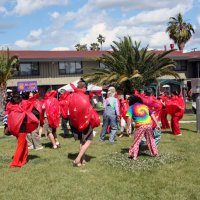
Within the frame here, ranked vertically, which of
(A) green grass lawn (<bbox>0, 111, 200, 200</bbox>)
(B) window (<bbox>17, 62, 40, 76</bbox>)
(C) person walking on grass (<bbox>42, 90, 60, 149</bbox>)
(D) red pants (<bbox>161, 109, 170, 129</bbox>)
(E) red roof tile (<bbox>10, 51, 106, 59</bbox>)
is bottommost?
(A) green grass lawn (<bbox>0, 111, 200, 200</bbox>)

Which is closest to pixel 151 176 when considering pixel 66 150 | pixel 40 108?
pixel 66 150

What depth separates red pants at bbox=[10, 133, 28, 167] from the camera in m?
9.31

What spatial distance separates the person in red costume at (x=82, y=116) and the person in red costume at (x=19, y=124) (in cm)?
120

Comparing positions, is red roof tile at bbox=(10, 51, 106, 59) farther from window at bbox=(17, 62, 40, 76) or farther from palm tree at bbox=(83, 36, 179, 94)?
palm tree at bbox=(83, 36, 179, 94)

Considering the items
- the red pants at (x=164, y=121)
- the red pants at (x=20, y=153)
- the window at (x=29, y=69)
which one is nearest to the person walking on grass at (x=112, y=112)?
the red pants at (x=20, y=153)

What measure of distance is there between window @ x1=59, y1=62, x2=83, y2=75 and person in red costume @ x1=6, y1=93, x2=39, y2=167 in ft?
99.5

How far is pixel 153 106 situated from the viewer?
1038 cm

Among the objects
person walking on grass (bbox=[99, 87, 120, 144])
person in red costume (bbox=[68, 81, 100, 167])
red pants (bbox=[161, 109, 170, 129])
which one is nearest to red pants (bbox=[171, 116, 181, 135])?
red pants (bbox=[161, 109, 170, 129])

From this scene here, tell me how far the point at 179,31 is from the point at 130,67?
118 ft

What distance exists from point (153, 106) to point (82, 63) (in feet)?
100

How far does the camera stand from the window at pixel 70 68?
3983 cm

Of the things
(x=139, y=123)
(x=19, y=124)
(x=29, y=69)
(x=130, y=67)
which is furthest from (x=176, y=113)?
(x=29, y=69)

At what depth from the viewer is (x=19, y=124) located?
30.7 ft

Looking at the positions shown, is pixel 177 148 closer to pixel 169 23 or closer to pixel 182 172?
pixel 182 172
